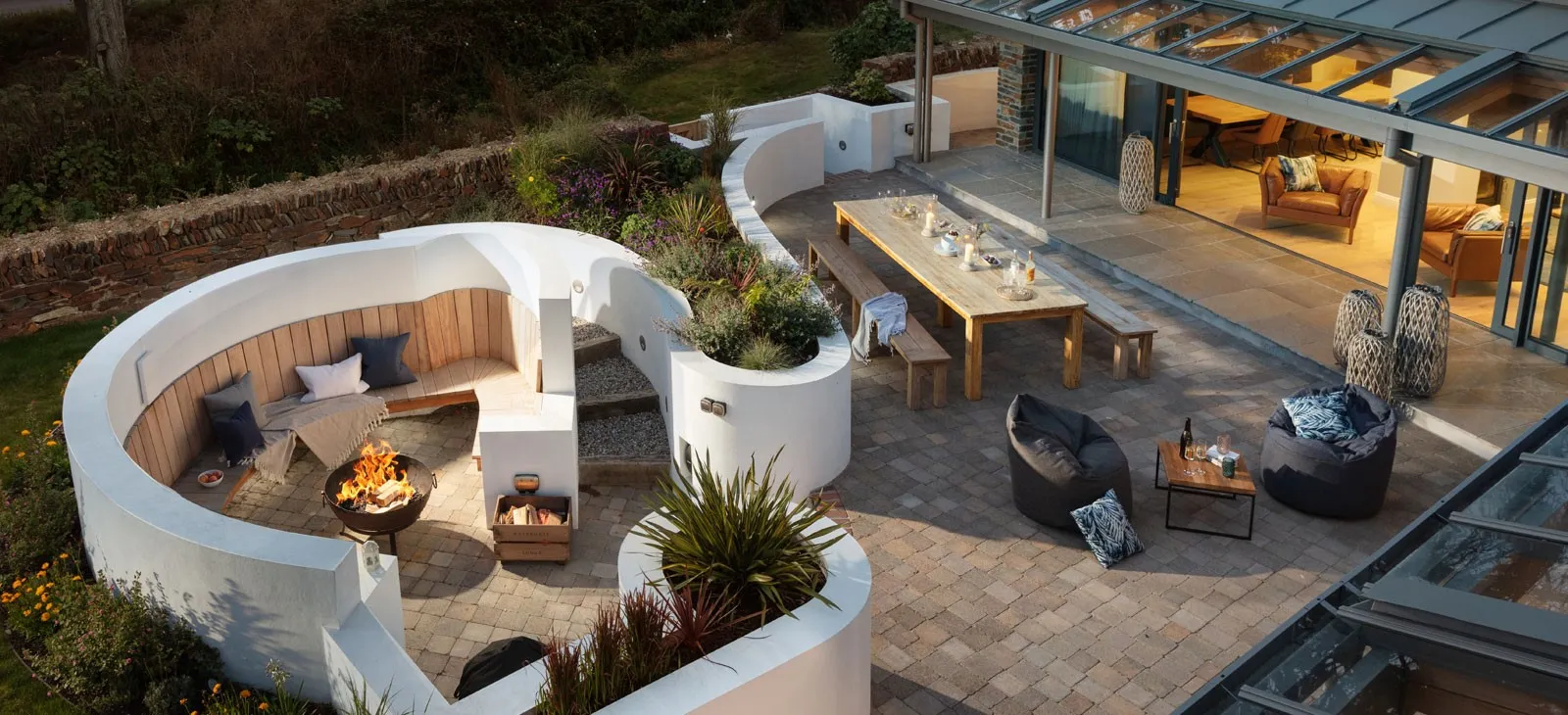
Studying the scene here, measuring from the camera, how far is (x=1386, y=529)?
8.77 metres

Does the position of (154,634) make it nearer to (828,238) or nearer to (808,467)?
(808,467)

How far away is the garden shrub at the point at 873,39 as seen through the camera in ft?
63.9

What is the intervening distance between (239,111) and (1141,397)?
1142cm

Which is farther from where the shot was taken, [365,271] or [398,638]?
[365,271]

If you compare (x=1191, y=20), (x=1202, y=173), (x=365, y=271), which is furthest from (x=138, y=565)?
(x=1202, y=173)

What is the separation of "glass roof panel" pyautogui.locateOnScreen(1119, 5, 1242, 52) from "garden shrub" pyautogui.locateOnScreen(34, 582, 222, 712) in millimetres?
9392

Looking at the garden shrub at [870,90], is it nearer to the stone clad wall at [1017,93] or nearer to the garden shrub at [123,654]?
the stone clad wall at [1017,93]

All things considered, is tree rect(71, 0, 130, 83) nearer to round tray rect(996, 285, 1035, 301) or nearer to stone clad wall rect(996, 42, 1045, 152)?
stone clad wall rect(996, 42, 1045, 152)

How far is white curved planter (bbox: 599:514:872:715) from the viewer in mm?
6117

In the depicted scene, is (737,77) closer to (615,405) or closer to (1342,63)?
(615,405)

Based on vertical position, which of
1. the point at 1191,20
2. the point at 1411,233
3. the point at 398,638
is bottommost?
the point at 398,638

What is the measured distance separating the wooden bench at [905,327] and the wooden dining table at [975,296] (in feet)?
0.87

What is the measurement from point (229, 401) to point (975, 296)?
5795mm

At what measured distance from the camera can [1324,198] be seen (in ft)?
45.6
